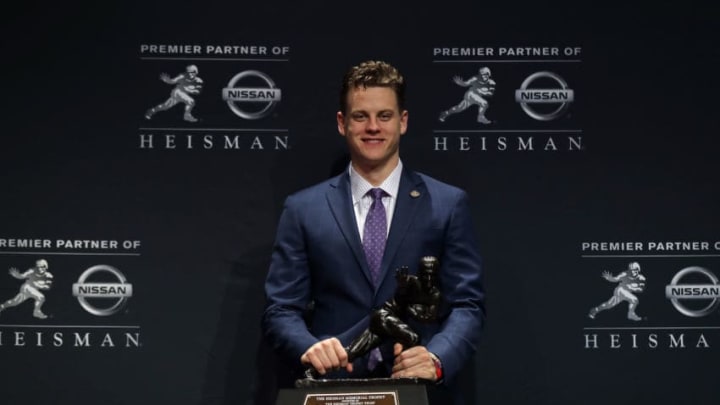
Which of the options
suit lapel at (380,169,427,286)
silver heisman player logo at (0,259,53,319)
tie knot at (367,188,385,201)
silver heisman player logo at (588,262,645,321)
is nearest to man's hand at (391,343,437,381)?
suit lapel at (380,169,427,286)

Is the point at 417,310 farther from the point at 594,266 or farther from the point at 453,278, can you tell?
the point at 594,266

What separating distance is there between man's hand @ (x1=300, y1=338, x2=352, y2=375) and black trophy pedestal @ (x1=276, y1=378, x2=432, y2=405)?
0.12 meters

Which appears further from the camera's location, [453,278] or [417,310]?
[453,278]

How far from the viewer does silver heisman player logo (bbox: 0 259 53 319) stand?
395 centimetres

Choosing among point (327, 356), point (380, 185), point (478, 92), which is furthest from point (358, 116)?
point (327, 356)

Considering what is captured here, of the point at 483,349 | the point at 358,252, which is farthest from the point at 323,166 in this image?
the point at 483,349

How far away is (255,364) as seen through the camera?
13.0ft

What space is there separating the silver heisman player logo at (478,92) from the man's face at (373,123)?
547 mm

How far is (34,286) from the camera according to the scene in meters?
3.95

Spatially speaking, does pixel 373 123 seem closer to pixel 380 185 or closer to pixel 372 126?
pixel 372 126

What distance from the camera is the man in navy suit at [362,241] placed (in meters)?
3.40

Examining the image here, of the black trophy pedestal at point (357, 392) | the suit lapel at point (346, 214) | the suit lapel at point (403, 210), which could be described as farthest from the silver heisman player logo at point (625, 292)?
the black trophy pedestal at point (357, 392)

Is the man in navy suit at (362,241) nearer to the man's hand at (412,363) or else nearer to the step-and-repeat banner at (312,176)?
the man's hand at (412,363)

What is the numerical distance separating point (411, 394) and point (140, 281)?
150cm
